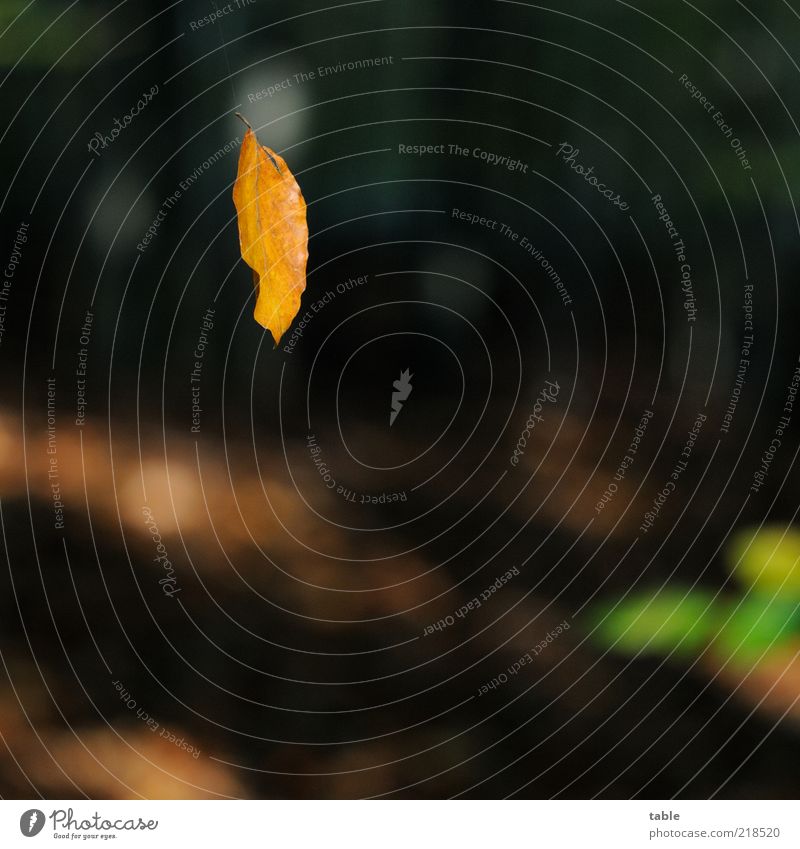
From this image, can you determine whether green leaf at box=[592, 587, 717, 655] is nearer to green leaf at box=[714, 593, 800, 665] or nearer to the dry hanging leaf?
green leaf at box=[714, 593, 800, 665]

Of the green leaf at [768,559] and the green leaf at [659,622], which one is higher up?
the green leaf at [768,559]

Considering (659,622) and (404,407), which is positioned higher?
(404,407)

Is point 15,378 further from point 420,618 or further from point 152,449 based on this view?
point 420,618

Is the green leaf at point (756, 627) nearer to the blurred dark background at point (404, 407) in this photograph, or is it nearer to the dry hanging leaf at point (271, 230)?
the blurred dark background at point (404, 407)

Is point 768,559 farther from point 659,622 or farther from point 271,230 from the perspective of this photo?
point 271,230

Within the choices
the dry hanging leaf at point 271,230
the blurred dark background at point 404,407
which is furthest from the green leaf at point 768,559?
the dry hanging leaf at point 271,230

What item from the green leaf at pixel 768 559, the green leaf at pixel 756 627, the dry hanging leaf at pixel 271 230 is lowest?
the green leaf at pixel 756 627

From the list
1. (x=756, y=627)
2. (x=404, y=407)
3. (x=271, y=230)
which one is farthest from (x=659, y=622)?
(x=271, y=230)
